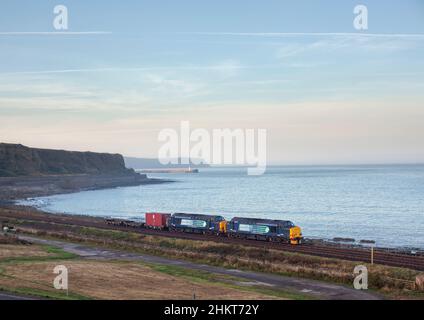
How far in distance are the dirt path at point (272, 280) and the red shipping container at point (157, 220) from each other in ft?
75.4

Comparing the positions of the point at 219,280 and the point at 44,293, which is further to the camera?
the point at 219,280

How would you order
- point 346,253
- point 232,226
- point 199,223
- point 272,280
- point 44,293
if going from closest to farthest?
point 44,293
point 272,280
point 346,253
point 232,226
point 199,223

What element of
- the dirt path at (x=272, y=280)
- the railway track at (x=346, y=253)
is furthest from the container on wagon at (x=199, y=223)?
the dirt path at (x=272, y=280)

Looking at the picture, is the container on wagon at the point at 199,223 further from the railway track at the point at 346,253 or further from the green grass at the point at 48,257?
the green grass at the point at 48,257

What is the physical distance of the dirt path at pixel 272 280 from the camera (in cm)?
3744

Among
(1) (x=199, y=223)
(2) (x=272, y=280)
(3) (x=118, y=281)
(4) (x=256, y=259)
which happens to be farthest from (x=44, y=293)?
(1) (x=199, y=223)

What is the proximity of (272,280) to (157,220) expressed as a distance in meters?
43.5

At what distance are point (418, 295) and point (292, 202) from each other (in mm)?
124956

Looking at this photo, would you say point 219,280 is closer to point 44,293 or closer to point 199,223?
point 44,293

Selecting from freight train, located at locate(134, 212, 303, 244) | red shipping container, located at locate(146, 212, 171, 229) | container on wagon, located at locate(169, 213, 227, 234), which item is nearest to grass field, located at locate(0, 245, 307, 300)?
freight train, located at locate(134, 212, 303, 244)

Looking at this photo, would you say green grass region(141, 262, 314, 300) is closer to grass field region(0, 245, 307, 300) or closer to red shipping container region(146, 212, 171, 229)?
grass field region(0, 245, 307, 300)

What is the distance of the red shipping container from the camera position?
83.1m

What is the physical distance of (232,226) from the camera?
71.3 metres
